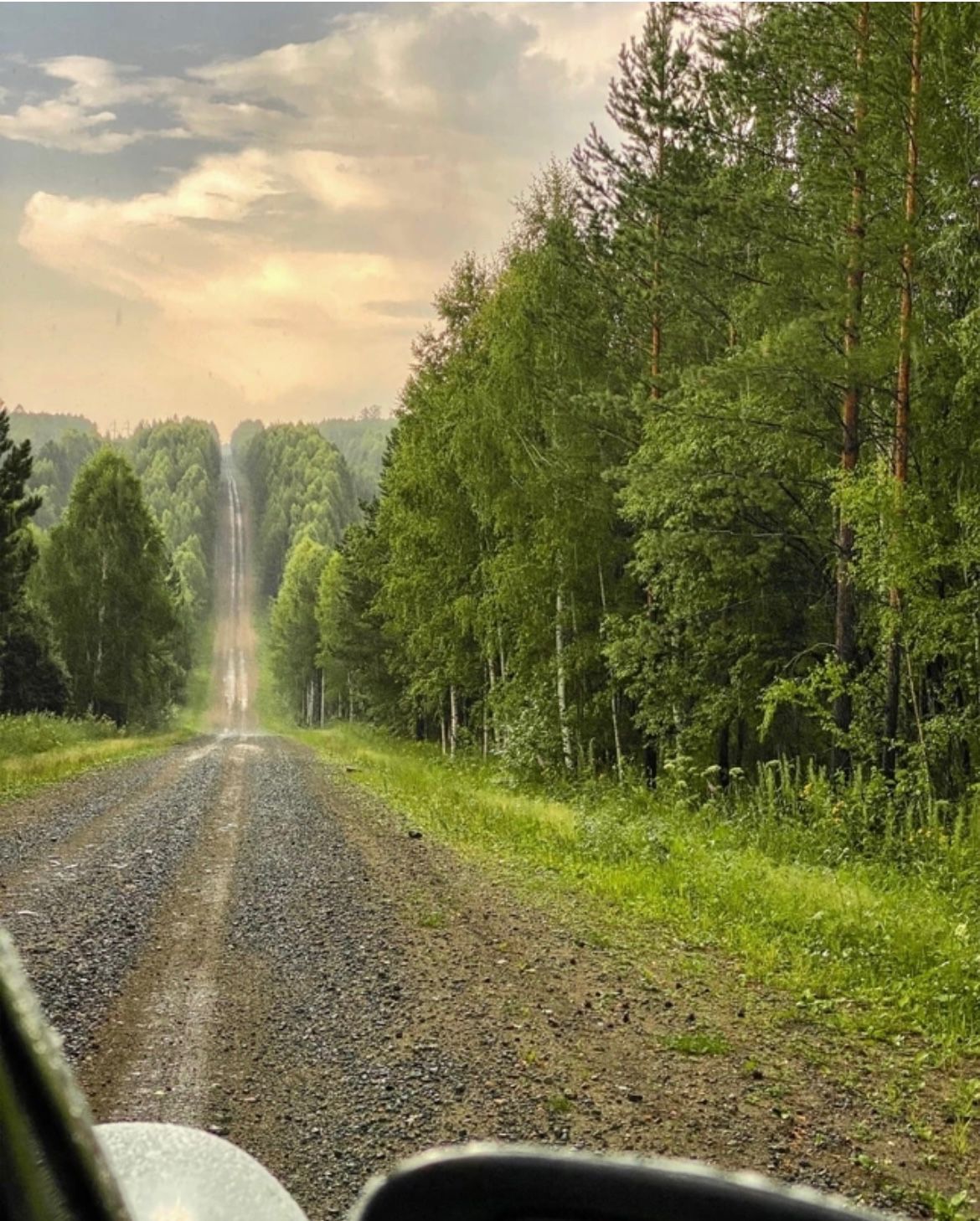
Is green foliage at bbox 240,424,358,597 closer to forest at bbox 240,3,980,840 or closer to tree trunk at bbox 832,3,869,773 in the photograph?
forest at bbox 240,3,980,840

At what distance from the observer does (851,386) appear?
1166cm

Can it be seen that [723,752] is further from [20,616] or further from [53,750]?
[20,616]

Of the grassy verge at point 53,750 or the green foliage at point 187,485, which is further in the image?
the green foliage at point 187,485

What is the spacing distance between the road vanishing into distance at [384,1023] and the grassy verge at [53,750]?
8.24 meters

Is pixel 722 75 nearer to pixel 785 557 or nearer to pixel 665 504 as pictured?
pixel 665 504

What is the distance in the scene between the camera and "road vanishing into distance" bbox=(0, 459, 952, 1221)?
3787 millimetres

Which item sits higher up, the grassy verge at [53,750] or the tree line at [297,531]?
the tree line at [297,531]

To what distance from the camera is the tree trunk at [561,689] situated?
56.4 feet

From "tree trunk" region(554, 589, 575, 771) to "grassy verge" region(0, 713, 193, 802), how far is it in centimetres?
840

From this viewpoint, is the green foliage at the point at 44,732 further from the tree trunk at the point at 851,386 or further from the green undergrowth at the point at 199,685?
the green undergrowth at the point at 199,685

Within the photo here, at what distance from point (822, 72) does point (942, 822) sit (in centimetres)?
775

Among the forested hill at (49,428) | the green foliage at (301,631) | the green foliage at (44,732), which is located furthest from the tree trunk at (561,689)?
the forested hill at (49,428)

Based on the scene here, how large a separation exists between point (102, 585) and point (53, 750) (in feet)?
67.5

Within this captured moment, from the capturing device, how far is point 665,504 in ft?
42.7
